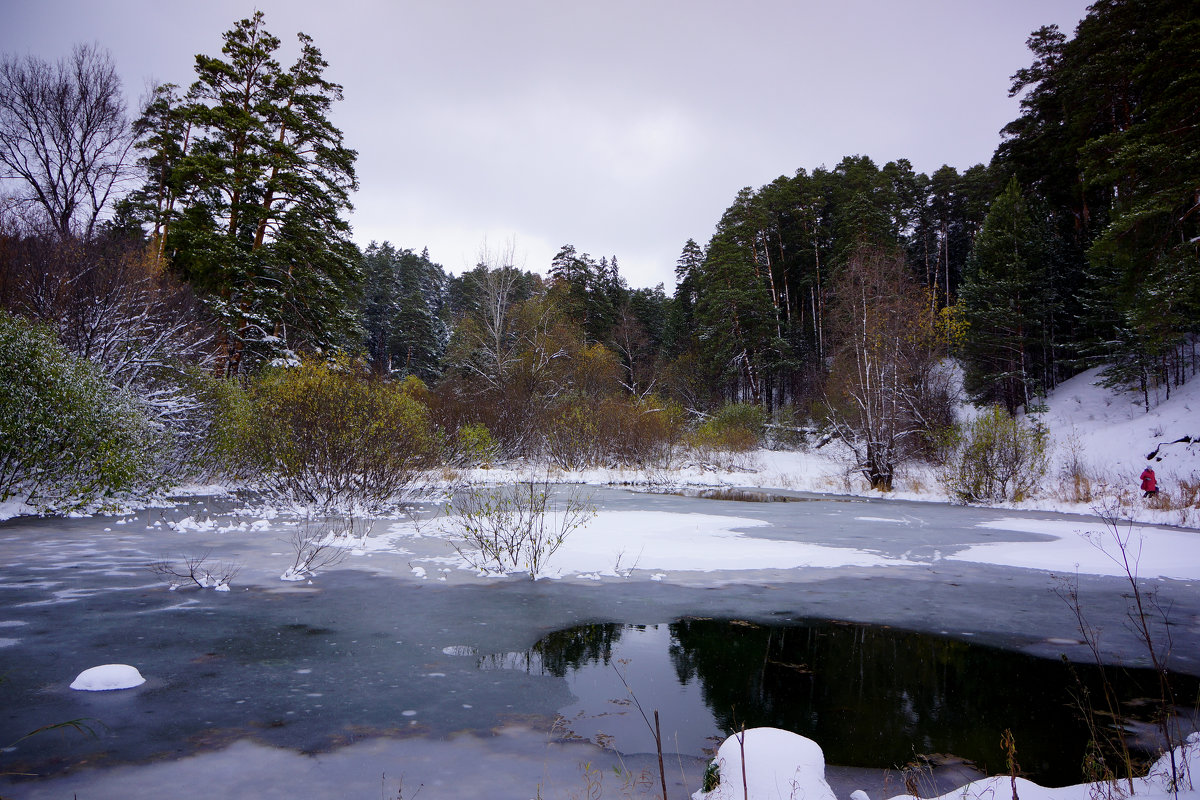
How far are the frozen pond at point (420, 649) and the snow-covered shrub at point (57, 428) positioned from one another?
137 cm

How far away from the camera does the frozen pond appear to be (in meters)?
3.24

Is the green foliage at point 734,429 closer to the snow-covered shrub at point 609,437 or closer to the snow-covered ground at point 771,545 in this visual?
the snow-covered shrub at point 609,437

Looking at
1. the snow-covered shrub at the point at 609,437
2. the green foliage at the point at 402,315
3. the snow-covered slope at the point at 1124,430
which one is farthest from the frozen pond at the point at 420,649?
the green foliage at the point at 402,315

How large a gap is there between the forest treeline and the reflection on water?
356 inches

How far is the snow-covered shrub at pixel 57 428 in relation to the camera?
34.1ft

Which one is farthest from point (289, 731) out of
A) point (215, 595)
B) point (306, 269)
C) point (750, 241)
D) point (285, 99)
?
point (750, 241)

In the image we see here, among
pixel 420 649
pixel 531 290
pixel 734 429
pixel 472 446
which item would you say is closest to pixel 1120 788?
pixel 420 649

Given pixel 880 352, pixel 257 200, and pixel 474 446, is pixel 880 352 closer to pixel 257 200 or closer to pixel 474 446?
pixel 474 446

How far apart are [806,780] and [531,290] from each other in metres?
37.1

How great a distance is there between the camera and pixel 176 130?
23844 mm

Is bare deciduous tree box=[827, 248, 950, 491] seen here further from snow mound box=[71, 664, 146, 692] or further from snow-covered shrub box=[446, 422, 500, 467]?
snow mound box=[71, 664, 146, 692]

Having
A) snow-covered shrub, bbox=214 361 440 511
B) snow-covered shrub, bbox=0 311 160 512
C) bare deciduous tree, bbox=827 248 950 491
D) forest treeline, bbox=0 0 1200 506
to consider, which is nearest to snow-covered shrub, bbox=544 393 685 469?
forest treeline, bbox=0 0 1200 506

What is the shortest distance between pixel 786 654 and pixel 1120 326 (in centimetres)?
2732

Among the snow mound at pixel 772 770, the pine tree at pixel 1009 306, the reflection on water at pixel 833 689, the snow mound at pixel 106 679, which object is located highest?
the pine tree at pixel 1009 306
